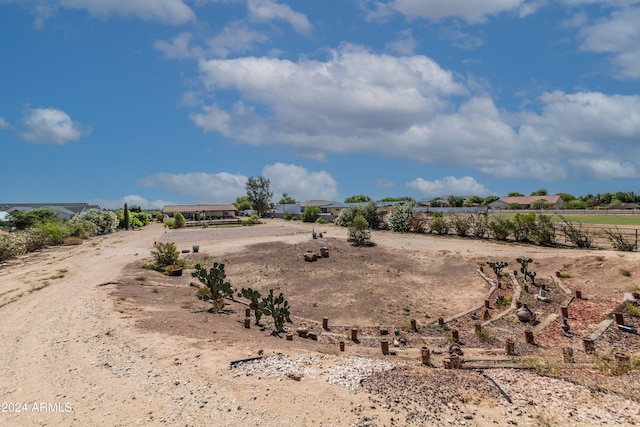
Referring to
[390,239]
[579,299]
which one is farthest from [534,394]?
[390,239]

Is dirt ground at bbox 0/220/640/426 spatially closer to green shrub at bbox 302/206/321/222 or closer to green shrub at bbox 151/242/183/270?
green shrub at bbox 151/242/183/270

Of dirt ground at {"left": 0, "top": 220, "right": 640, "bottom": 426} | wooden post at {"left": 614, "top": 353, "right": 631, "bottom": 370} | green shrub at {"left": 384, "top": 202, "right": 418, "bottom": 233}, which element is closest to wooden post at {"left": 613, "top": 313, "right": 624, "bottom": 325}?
dirt ground at {"left": 0, "top": 220, "right": 640, "bottom": 426}

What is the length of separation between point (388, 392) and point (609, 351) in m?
6.57

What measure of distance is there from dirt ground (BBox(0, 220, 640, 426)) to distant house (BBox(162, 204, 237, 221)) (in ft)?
224

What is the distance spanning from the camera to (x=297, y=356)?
7090 millimetres

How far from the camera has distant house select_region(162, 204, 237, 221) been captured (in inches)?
3314

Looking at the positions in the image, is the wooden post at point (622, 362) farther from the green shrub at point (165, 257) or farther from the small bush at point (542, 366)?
the green shrub at point (165, 257)

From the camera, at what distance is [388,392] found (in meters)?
5.57

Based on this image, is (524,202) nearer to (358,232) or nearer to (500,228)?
(500,228)

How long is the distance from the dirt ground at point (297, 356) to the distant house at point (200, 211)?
68.3 meters

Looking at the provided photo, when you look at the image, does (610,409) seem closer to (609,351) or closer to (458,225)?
(609,351)

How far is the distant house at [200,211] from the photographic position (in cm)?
8419

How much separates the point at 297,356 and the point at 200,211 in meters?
83.7

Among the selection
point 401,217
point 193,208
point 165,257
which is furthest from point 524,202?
point 165,257
